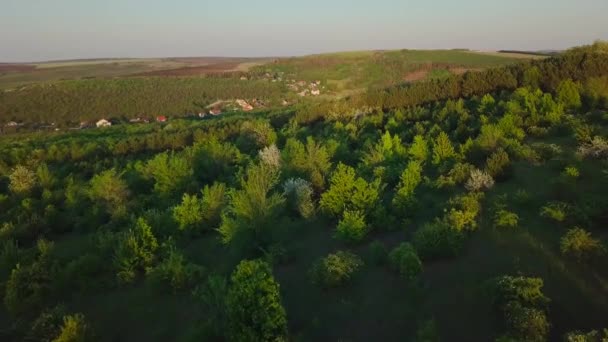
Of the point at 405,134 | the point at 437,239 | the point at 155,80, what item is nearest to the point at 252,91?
the point at 155,80

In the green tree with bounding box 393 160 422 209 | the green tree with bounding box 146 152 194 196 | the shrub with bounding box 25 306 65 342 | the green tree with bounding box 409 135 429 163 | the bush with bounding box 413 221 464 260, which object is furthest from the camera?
the green tree with bounding box 146 152 194 196

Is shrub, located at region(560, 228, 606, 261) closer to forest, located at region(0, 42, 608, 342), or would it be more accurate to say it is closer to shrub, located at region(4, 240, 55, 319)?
forest, located at region(0, 42, 608, 342)

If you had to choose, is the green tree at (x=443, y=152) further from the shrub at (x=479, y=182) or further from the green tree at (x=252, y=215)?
the green tree at (x=252, y=215)

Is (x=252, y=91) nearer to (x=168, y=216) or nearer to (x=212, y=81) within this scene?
(x=212, y=81)

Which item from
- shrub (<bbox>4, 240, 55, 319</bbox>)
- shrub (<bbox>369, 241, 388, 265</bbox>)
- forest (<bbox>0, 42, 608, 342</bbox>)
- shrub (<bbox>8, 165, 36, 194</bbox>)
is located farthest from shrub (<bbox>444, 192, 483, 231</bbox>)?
shrub (<bbox>8, 165, 36, 194</bbox>)

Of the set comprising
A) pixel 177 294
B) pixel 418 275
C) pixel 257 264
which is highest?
pixel 257 264

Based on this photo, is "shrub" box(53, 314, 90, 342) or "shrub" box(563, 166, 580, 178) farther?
"shrub" box(563, 166, 580, 178)
